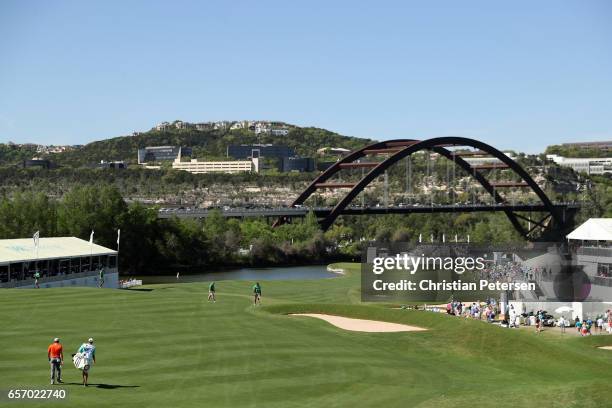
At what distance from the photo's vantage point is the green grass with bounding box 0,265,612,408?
987 inches

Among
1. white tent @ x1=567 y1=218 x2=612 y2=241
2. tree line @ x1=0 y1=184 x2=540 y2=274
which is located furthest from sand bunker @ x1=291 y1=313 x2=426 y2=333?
tree line @ x1=0 y1=184 x2=540 y2=274

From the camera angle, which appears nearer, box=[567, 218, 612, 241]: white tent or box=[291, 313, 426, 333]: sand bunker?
box=[291, 313, 426, 333]: sand bunker

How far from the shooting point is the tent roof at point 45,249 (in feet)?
199

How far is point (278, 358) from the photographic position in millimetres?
30719

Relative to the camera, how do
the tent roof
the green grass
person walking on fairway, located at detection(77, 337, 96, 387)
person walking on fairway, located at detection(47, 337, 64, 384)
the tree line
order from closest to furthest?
person walking on fairway, located at detection(47, 337, 64, 384) → the green grass → person walking on fairway, located at detection(77, 337, 96, 387) → the tent roof → the tree line

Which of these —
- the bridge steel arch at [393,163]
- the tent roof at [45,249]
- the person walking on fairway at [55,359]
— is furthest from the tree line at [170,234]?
the person walking on fairway at [55,359]

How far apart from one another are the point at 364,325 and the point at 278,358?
13303 millimetres

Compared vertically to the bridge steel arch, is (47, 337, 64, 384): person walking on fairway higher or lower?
lower

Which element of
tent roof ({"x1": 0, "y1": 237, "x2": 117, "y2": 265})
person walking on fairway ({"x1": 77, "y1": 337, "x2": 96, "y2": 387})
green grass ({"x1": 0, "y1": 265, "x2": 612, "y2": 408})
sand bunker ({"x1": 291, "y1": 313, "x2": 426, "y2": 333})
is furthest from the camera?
tent roof ({"x1": 0, "y1": 237, "x2": 117, "y2": 265})

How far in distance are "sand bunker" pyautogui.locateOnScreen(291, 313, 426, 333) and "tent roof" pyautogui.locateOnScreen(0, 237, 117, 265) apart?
23.9 metres

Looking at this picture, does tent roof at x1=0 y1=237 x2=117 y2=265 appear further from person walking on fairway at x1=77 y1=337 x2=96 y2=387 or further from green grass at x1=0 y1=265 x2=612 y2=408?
person walking on fairway at x1=77 y1=337 x2=96 y2=387

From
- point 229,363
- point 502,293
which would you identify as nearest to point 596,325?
point 502,293

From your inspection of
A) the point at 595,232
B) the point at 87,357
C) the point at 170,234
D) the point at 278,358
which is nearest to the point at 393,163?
the point at 170,234

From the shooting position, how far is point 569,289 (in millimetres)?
54938
